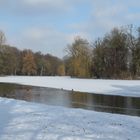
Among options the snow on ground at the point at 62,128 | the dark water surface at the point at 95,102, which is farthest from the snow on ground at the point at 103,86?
the snow on ground at the point at 62,128

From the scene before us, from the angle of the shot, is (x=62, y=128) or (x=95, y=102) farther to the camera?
(x=95, y=102)

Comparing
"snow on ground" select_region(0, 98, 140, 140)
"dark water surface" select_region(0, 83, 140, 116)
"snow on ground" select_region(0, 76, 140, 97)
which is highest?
"snow on ground" select_region(0, 76, 140, 97)

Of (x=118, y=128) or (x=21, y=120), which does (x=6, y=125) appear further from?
(x=118, y=128)

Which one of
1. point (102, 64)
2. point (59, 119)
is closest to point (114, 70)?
point (102, 64)

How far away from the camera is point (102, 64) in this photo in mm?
103250

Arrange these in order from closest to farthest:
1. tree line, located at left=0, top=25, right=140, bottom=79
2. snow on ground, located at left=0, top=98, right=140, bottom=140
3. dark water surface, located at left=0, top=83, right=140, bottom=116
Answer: snow on ground, located at left=0, top=98, right=140, bottom=140 → dark water surface, located at left=0, top=83, right=140, bottom=116 → tree line, located at left=0, top=25, right=140, bottom=79

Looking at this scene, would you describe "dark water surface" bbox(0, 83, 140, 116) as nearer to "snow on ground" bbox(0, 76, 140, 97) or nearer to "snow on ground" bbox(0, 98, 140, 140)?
"snow on ground" bbox(0, 76, 140, 97)

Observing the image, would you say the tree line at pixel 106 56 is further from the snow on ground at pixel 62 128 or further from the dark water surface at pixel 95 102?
the snow on ground at pixel 62 128

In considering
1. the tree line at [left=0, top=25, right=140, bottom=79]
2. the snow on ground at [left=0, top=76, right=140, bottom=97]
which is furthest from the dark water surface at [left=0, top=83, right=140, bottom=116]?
the tree line at [left=0, top=25, right=140, bottom=79]

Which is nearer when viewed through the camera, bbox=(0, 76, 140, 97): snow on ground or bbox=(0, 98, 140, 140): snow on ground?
bbox=(0, 98, 140, 140): snow on ground

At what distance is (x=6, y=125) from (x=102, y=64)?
91831 millimetres

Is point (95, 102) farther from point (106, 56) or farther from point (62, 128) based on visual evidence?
point (106, 56)

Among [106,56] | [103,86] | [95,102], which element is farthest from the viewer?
[106,56]

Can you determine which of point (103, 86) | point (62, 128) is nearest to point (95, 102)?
point (62, 128)
